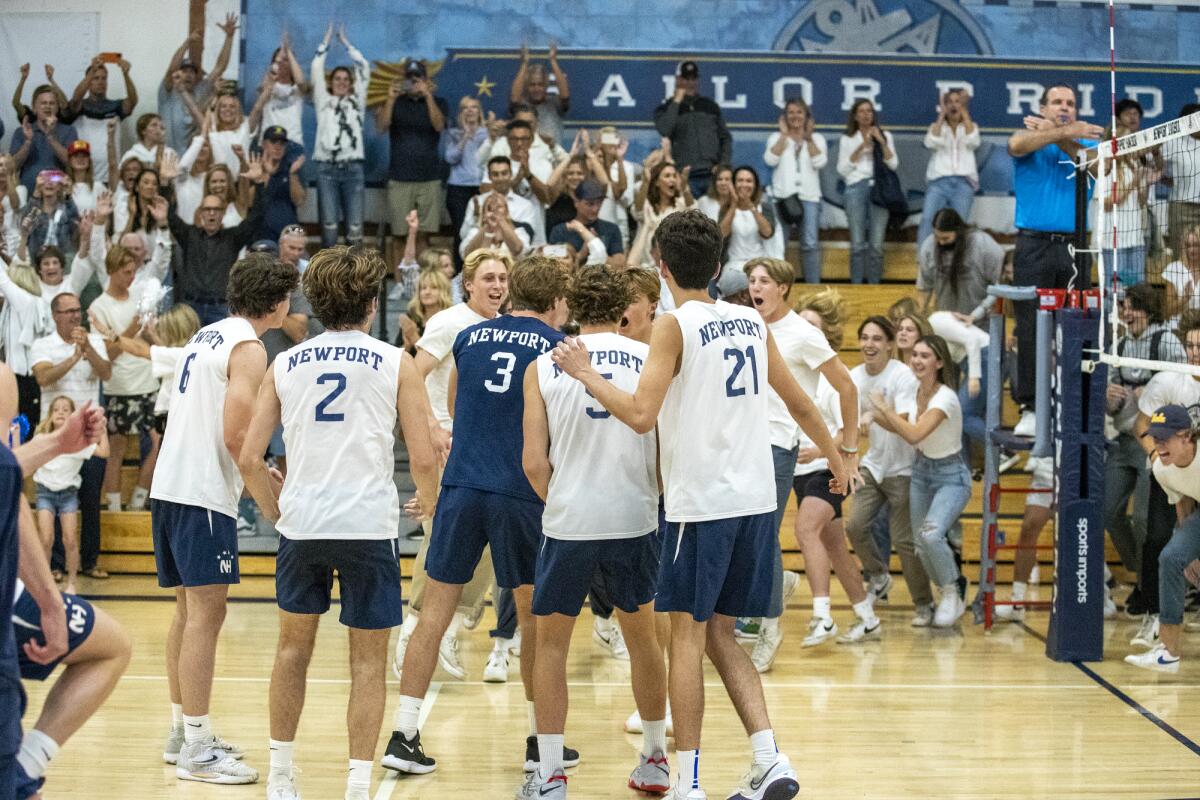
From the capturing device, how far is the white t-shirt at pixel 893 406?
27.2 feet

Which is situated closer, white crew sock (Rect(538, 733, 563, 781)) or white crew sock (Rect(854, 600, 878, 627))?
white crew sock (Rect(538, 733, 563, 781))

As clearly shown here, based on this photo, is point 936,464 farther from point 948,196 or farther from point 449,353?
point 948,196

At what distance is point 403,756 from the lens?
5512 mm

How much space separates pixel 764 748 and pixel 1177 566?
3.64m

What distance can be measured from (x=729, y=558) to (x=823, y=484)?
9.92 ft

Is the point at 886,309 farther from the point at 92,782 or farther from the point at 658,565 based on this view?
the point at 92,782

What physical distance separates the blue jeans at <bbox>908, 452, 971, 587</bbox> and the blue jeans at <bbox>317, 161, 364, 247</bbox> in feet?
20.6

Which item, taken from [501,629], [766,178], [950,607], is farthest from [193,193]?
[950,607]

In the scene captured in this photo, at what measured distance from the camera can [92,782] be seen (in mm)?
5410

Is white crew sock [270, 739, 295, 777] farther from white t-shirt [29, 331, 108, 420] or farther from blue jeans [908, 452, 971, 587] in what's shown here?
white t-shirt [29, 331, 108, 420]

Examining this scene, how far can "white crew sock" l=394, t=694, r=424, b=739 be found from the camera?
5.47m

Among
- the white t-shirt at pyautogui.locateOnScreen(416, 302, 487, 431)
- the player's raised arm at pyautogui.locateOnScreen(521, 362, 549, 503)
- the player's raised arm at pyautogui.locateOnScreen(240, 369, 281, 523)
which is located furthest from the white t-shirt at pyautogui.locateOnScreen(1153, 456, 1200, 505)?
the player's raised arm at pyautogui.locateOnScreen(240, 369, 281, 523)

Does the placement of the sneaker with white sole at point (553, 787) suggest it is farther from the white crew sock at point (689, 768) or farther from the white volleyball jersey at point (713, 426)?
the white volleyball jersey at point (713, 426)

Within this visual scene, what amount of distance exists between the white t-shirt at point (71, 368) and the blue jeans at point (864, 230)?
6968 mm
